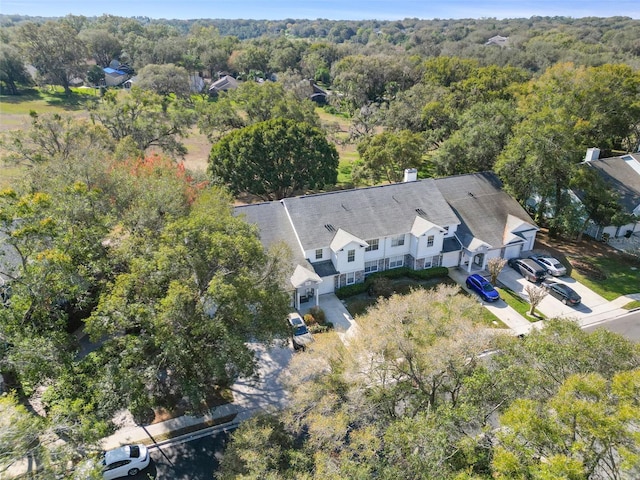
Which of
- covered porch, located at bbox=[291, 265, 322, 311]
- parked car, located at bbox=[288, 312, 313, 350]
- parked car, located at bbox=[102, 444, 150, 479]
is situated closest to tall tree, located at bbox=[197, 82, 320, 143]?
covered porch, located at bbox=[291, 265, 322, 311]

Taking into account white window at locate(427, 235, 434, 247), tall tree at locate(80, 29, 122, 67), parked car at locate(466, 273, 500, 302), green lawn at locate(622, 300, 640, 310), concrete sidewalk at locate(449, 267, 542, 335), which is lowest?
green lawn at locate(622, 300, 640, 310)

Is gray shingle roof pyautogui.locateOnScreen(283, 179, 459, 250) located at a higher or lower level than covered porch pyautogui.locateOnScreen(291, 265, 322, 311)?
higher

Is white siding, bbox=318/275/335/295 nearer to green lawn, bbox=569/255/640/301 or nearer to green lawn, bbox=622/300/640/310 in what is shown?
green lawn, bbox=569/255/640/301

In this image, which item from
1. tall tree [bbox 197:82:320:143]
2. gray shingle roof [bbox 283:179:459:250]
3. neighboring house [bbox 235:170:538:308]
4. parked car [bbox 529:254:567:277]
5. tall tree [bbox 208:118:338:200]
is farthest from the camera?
tall tree [bbox 197:82:320:143]

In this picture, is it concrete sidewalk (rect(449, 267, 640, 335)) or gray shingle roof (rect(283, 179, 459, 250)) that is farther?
gray shingle roof (rect(283, 179, 459, 250))

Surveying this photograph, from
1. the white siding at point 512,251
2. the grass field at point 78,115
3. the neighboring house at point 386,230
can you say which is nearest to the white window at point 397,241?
the neighboring house at point 386,230

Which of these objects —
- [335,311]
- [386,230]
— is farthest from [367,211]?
[335,311]

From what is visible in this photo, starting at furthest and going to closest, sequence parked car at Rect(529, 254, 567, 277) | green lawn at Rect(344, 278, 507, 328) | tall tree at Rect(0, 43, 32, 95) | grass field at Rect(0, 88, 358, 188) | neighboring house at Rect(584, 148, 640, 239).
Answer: tall tree at Rect(0, 43, 32, 95)
grass field at Rect(0, 88, 358, 188)
neighboring house at Rect(584, 148, 640, 239)
parked car at Rect(529, 254, 567, 277)
green lawn at Rect(344, 278, 507, 328)

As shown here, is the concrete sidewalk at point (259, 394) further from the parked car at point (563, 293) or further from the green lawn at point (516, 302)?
the parked car at point (563, 293)
